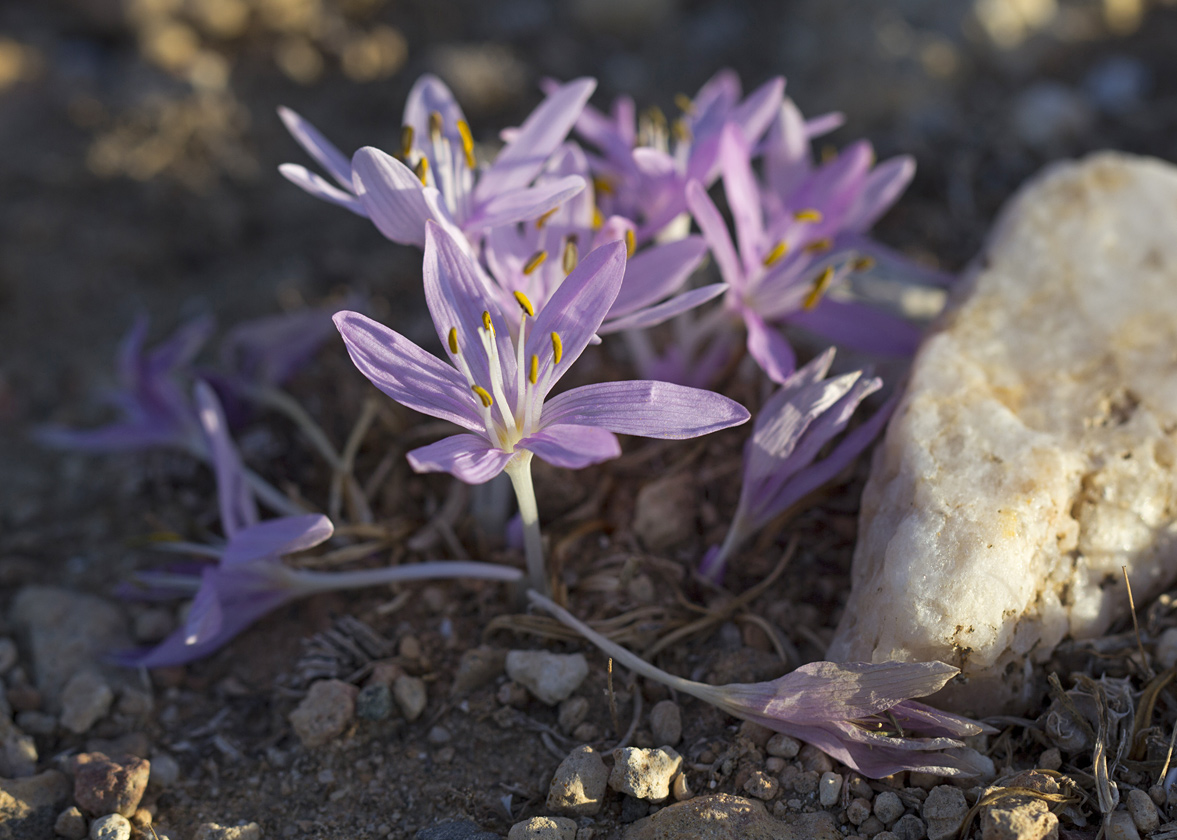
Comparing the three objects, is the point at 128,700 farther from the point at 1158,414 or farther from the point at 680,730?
the point at 1158,414

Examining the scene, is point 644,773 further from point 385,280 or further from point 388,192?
point 385,280

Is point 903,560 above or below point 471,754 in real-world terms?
above

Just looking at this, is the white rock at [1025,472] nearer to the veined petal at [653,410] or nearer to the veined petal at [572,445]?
the veined petal at [653,410]

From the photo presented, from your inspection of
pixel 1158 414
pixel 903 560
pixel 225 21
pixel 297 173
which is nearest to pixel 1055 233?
pixel 1158 414

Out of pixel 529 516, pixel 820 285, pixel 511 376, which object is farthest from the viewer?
pixel 820 285

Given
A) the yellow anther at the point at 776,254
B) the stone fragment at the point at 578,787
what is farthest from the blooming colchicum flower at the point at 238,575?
the yellow anther at the point at 776,254

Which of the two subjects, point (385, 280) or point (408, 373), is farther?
point (385, 280)

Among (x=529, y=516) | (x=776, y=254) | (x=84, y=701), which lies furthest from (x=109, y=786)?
(x=776, y=254)
